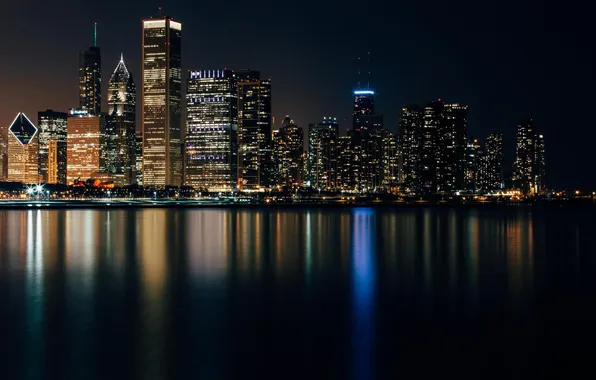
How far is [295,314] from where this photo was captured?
20.2 m

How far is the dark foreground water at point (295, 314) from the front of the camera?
14.5 meters

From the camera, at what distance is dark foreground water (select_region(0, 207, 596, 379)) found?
47.6 ft

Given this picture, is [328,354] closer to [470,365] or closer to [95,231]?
[470,365]

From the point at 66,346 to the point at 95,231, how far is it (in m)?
45.6

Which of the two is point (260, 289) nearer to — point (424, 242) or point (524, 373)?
point (524, 373)

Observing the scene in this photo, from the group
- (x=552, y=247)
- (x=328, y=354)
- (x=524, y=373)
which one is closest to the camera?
(x=524, y=373)

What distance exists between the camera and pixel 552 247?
4575cm

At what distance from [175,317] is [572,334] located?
10826mm

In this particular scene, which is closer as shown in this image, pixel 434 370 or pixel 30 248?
pixel 434 370

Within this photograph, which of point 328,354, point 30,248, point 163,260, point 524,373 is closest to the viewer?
point 524,373

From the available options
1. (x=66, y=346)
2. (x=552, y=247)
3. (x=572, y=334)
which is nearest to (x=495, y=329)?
(x=572, y=334)

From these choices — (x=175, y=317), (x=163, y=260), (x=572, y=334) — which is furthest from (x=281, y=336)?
(x=163, y=260)

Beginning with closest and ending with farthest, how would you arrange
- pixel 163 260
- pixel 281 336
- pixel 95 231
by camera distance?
pixel 281 336
pixel 163 260
pixel 95 231

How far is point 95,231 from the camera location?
59.9 meters
